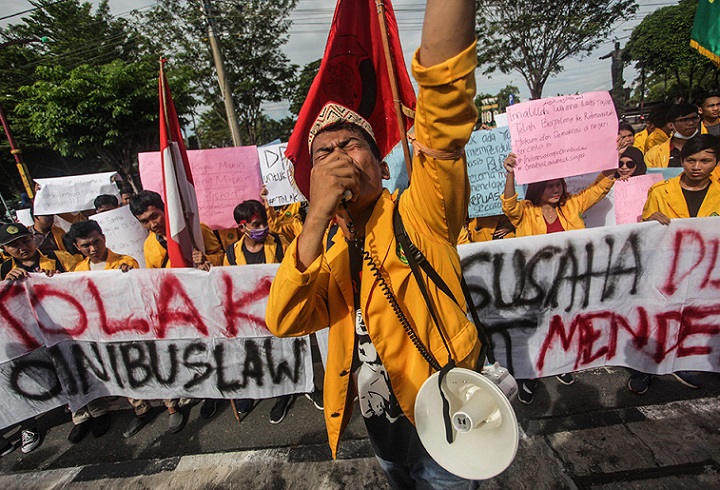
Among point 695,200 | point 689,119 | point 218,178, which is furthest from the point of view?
point 218,178

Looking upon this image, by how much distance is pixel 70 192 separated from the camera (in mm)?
5520

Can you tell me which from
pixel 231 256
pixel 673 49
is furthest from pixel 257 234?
pixel 673 49

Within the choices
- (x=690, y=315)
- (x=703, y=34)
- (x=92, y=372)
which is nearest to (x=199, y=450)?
(x=92, y=372)

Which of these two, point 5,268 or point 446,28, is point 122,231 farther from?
point 446,28

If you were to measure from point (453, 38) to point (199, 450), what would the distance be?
3191 millimetres

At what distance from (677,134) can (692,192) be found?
2.25 meters

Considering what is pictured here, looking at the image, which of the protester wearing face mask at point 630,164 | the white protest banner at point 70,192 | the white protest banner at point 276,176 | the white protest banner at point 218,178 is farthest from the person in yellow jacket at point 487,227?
the white protest banner at point 70,192

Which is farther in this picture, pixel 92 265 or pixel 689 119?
pixel 689 119

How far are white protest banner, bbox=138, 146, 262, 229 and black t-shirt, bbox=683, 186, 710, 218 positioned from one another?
4.08 metres

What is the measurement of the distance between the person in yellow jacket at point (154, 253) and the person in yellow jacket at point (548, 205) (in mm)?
2580

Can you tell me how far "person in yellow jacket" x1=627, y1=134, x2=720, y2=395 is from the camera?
8.97 ft

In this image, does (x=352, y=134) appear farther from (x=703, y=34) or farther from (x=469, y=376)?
(x=703, y=34)

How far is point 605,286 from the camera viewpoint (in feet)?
8.52

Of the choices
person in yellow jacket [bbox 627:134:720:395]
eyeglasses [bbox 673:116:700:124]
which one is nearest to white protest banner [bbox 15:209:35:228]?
person in yellow jacket [bbox 627:134:720:395]
